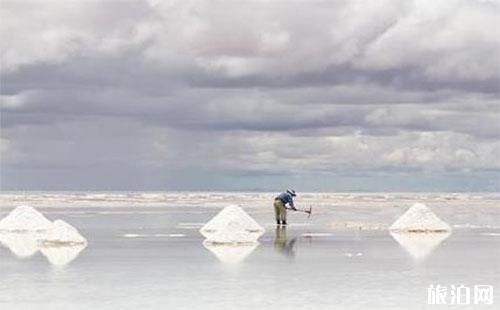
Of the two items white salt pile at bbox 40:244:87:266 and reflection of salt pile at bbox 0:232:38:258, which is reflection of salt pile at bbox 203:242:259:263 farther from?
reflection of salt pile at bbox 0:232:38:258

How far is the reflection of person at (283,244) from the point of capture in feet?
73.2

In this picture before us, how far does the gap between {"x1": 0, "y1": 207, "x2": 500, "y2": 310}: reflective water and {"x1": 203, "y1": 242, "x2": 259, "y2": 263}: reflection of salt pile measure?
2 centimetres

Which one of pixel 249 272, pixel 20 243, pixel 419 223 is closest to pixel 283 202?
pixel 419 223

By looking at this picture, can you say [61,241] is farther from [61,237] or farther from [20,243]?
[20,243]

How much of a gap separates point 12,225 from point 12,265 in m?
11.6

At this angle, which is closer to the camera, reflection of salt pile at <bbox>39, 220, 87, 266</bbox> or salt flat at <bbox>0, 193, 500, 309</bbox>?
salt flat at <bbox>0, 193, 500, 309</bbox>

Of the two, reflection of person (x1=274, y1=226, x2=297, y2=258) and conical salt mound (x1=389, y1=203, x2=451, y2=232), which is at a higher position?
conical salt mound (x1=389, y1=203, x2=451, y2=232)

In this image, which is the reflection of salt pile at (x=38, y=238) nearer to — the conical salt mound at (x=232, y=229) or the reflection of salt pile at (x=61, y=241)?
the reflection of salt pile at (x=61, y=241)

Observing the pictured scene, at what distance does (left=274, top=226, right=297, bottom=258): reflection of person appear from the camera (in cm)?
2231

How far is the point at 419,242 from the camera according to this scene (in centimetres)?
2561

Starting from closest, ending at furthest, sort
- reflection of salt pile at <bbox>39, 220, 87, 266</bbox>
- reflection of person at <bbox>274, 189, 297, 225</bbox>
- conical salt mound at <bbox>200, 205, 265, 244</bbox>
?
reflection of salt pile at <bbox>39, 220, 87, 266</bbox> → conical salt mound at <bbox>200, 205, 265, 244</bbox> → reflection of person at <bbox>274, 189, 297, 225</bbox>

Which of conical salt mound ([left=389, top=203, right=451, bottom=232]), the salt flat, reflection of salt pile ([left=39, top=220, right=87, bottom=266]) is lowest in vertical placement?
the salt flat

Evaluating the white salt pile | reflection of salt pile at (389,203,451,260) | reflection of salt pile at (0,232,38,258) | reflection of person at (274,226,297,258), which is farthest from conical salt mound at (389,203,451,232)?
reflection of salt pile at (0,232,38,258)

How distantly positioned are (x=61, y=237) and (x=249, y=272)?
27.6 feet
